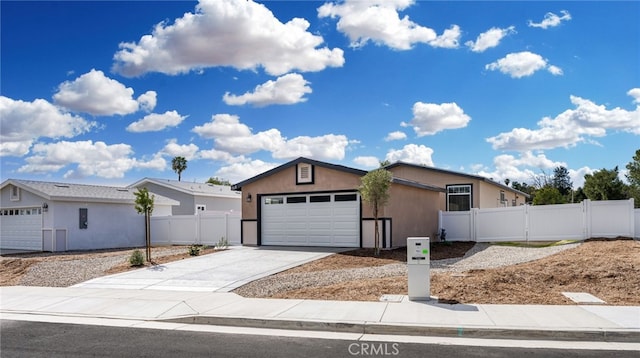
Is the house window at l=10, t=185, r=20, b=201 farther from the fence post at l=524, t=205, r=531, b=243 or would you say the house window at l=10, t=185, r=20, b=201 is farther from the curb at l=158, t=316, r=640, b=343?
the fence post at l=524, t=205, r=531, b=243

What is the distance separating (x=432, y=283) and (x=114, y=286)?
8414 millimetres

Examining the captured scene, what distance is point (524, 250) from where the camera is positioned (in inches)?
734

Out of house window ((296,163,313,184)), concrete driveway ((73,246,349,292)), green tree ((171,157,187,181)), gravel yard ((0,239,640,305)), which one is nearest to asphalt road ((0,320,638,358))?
gravel yard ((0,239,640,305))

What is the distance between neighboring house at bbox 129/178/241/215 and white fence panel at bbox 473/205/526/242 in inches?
813

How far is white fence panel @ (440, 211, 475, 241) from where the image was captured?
74.6 feet

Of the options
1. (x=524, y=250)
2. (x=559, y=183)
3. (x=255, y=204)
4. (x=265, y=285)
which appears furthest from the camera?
(x=559, y=183)

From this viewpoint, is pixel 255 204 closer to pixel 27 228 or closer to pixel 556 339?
pixel 27 228

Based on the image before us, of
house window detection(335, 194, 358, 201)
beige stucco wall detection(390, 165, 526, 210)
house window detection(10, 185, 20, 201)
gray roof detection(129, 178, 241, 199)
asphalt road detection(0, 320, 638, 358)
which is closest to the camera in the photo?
asphalt road detection(0, 320, 638, 358)

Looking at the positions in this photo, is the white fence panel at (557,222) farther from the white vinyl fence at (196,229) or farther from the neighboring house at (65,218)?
the neighboring house at (65,218)

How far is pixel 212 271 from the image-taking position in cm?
1523

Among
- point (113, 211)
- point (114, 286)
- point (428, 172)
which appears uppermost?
point (428, 172)

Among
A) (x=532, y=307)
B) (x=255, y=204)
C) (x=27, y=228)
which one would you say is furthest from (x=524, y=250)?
(x=27, y=228)

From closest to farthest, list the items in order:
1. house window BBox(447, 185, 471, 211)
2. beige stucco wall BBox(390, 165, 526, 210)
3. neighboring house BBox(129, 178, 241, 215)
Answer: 1. beige stucco wall BBox(390, 165, 526, 210)
2. house window BBox(447, 185, 471, 211)
3. neighboring house BBox(129, 178, 241, 215)

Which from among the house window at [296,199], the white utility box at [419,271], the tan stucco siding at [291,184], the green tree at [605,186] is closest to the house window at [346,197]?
the tan stucco siding at [291,184]
